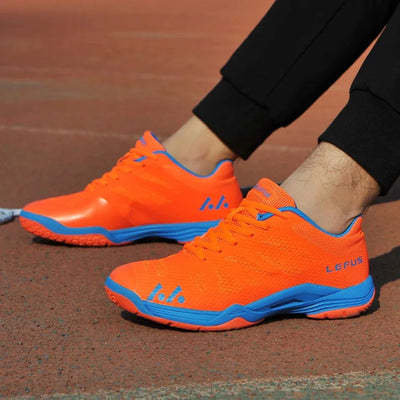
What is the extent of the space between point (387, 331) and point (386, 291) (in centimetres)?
28

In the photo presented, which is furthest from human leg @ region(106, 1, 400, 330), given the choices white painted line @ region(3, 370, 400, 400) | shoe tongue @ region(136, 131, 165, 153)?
shoe tongue @ region(136, 131, 165, 153)

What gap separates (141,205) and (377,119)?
0.99 m

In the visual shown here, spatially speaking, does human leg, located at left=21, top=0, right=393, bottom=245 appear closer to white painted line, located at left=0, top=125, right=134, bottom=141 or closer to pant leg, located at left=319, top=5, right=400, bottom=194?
pant leg, located at left=319, top=5, right=400, bottom=194

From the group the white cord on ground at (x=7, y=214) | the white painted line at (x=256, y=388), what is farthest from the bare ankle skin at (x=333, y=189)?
the white cord on ground at (x=7, y=214)

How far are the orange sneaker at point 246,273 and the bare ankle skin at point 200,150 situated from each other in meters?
0.66

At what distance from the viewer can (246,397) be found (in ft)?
5.14

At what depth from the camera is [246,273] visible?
75.7 inches

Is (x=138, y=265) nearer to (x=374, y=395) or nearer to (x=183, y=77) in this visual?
(x=374, y=395)

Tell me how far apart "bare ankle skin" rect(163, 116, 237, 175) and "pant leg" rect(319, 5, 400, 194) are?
0.73 m

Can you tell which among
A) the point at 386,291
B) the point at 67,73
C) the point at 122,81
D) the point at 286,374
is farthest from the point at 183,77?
the point at 286,374

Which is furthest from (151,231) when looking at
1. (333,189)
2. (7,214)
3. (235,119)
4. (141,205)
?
(333,189)

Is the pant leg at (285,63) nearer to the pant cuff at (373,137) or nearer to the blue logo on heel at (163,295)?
the pant cuff at (373,137)

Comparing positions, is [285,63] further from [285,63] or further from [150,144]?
[150,144]

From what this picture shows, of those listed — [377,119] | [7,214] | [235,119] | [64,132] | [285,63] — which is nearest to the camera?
[377,119]
